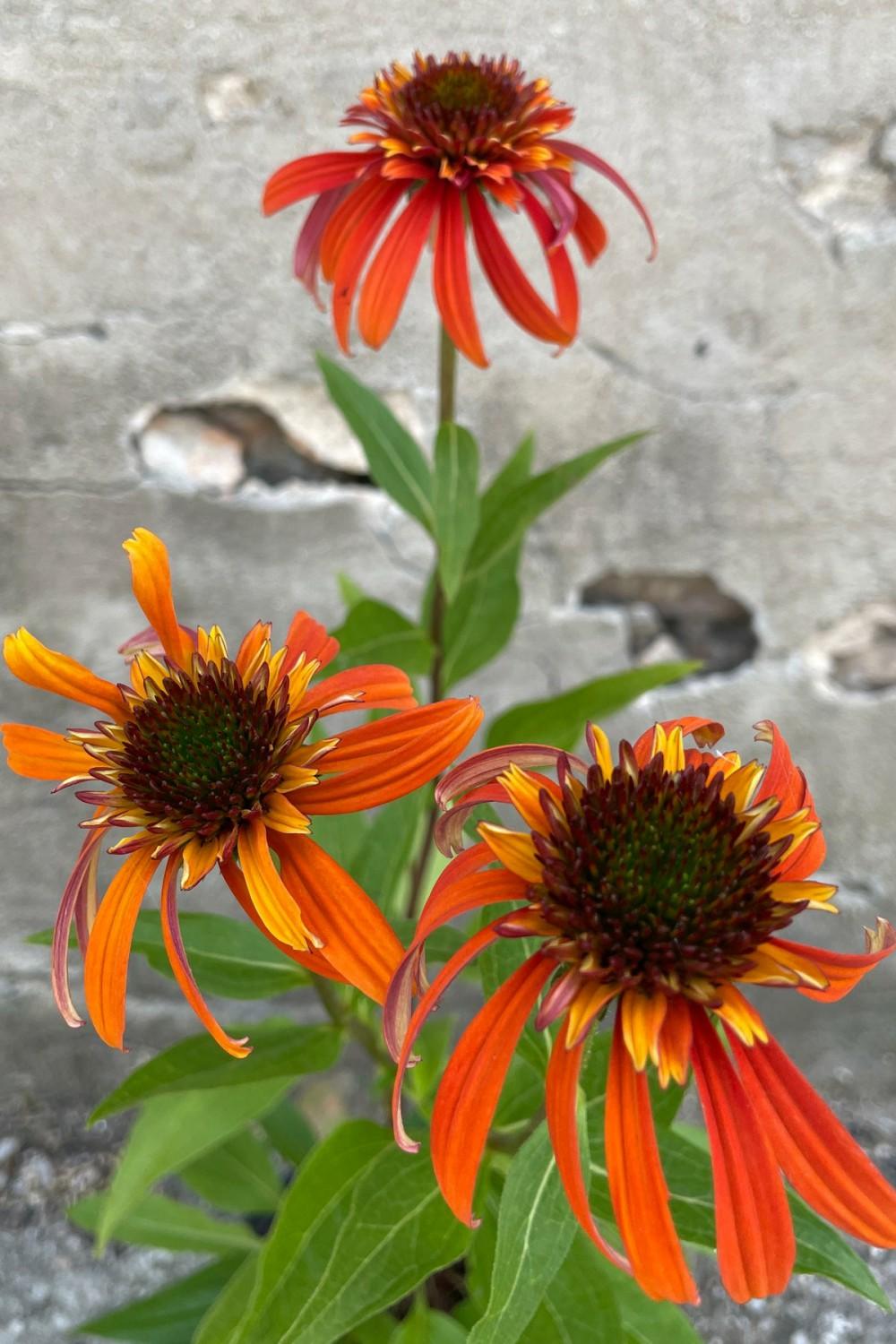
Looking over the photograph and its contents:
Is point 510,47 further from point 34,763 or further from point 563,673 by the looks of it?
point 34,763

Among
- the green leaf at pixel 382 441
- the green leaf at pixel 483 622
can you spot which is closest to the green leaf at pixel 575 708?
the green leaf at pixel 483 622

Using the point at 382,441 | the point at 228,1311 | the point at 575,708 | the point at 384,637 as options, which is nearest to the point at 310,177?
the point at 382,441

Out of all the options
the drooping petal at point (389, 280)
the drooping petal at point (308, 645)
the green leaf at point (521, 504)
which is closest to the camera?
the drooping petal at point (308, 645)

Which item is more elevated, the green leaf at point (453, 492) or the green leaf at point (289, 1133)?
the green leaf at point (453, 492)

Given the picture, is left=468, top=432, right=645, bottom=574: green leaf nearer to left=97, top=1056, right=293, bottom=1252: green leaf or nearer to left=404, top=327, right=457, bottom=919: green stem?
left=404, top=327, right=457, bottom=919: green stem

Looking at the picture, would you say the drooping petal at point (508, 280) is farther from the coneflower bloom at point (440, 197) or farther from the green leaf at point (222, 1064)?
the green leaf at point (222, 1064)

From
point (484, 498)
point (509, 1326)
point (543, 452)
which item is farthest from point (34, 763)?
point (543, 452)

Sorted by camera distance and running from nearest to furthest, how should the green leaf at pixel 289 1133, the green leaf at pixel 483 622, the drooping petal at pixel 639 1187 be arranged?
1. the drooping petal at pixel 639 1187
2. the green leaf at pixel 483 622
3. the green leaf at pixel 289 1133

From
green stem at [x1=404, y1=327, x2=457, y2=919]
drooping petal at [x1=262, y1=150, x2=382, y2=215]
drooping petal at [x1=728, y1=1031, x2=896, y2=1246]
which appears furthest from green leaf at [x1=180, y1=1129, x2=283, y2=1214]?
drooping petal at [x1=262, y1=150, x2=382, y2=215]
